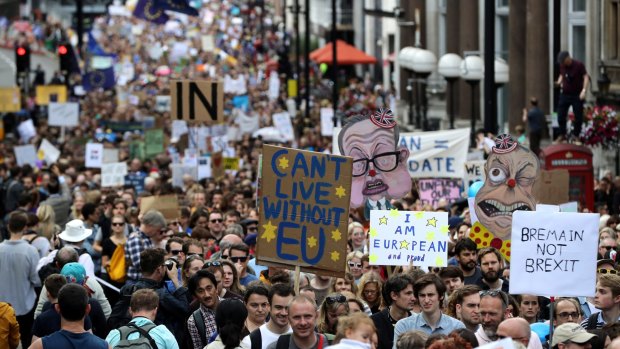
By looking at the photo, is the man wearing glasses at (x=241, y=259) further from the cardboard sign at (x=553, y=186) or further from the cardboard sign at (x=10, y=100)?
the cardboard sign at (x=10, y=100)

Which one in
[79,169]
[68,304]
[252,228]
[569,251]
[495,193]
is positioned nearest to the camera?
[68,304]

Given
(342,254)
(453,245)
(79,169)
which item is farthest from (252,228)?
(79,169)

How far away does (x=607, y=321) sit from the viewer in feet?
39.9

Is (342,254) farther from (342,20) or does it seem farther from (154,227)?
(342,20)

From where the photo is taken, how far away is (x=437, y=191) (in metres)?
22.7

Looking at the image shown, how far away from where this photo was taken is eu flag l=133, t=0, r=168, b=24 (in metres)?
43.4

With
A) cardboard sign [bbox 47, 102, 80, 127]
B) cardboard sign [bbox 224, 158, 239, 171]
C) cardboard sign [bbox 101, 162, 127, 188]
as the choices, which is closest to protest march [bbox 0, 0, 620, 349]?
cardboard sign [bbox 101, 162, 127, 188]

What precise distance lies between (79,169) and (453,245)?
48.4 feet

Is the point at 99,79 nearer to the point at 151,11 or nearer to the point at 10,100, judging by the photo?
the point at 10,100

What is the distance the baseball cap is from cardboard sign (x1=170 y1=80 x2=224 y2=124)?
13.6 meters

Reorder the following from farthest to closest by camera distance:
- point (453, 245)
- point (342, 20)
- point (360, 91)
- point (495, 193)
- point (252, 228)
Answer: point (342, 20)
point (360, 91)
point (252, 228)
point (453, 245)
point (495, 193)

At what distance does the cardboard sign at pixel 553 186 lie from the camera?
60.2ft

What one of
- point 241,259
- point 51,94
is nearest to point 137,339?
point 241,259

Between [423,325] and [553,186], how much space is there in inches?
273
